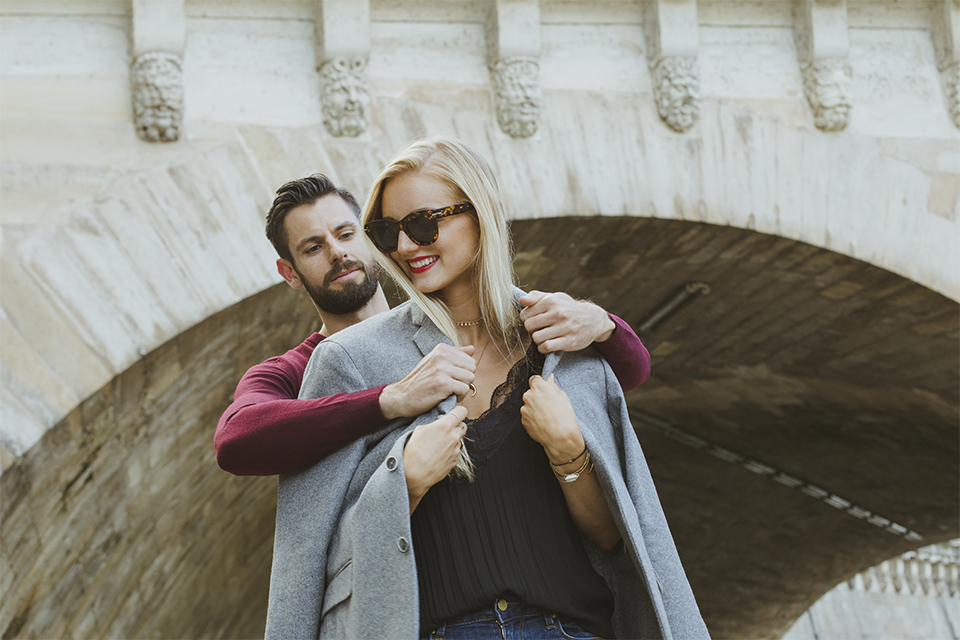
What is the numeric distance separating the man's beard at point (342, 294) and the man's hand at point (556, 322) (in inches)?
38.2

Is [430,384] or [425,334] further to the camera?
[425,334]

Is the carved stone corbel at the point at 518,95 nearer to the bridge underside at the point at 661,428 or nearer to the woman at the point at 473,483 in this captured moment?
the bridge underside at the point at 661,428

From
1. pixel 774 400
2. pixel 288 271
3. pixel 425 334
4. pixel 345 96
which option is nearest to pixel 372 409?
pixel 425 334

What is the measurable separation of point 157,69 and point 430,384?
9.90ft

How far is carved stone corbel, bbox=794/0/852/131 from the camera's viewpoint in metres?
5.39

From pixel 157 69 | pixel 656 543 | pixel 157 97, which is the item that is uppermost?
pixel 157 69

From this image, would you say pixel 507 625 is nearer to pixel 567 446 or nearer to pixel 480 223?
pixel 567 446

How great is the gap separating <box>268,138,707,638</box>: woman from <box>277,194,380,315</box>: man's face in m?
0.77

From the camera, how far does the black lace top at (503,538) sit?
6.09 feet

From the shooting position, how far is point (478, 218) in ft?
6.87

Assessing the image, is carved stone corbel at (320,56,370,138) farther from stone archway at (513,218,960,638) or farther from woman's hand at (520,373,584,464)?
woman's hand at (520,373,584,464)

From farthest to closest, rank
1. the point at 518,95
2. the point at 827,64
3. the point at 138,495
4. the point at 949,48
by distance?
the point at 949,48 < the point at 827,64 < the point at 518,95 < the point at 138,495

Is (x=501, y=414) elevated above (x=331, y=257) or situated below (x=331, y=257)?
below

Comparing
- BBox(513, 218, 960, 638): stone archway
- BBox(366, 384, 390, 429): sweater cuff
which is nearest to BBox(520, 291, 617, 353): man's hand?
BBox(366, 384, 390, 429): sweater cuff
